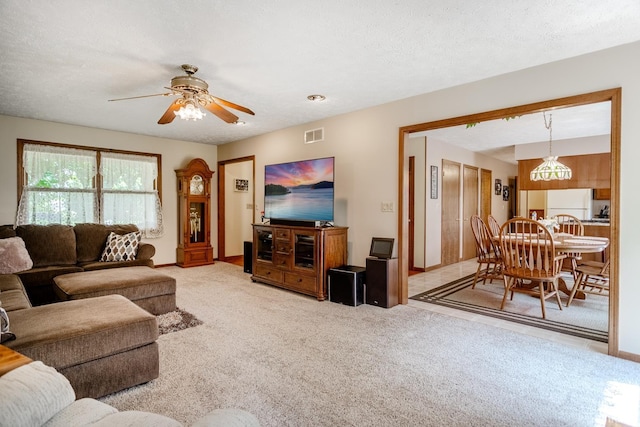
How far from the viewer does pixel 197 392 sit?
206 cm

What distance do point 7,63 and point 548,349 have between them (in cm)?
521

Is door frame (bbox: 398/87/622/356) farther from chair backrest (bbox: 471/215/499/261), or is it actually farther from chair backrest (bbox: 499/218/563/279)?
chair backrest (bbox: 471/215/499/261)

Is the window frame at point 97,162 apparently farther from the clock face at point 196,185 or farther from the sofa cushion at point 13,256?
the sofa cushion at point 13,256

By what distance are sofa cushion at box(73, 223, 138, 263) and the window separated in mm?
810

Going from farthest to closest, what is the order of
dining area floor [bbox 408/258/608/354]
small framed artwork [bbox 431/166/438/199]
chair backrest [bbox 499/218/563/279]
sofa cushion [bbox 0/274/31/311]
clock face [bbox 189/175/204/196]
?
clock face [bbox 189/175/204/196] < small framed artwork [bbox 431/166/438/199] < chair backrest [bbox 499/218/563/279] < dining area floor [bbox 408/258/608/354] < sofa cushion [bbox 0/274/31/311]

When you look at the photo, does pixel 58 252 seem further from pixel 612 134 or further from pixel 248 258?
pixel 612 134

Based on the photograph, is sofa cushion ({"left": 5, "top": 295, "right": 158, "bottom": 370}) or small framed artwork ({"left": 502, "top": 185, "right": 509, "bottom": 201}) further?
small framed artwork ({"left": 502, "top": 185, "right": 509, "bottom": 201})

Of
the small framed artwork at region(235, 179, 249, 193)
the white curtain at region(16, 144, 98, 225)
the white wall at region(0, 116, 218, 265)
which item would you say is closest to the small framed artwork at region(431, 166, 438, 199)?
the small framed artwork at region(235, 179, 249, 193)

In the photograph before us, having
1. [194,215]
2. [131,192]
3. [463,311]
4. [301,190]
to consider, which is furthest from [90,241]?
[463,311]

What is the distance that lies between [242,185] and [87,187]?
284cm

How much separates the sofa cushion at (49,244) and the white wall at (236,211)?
2.95 metres

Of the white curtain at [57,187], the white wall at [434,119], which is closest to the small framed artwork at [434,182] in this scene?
the white wall at [434,119]

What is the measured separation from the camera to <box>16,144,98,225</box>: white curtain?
15.6 ft

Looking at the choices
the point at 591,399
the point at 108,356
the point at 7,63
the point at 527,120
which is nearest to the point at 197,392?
the point at 108,356
